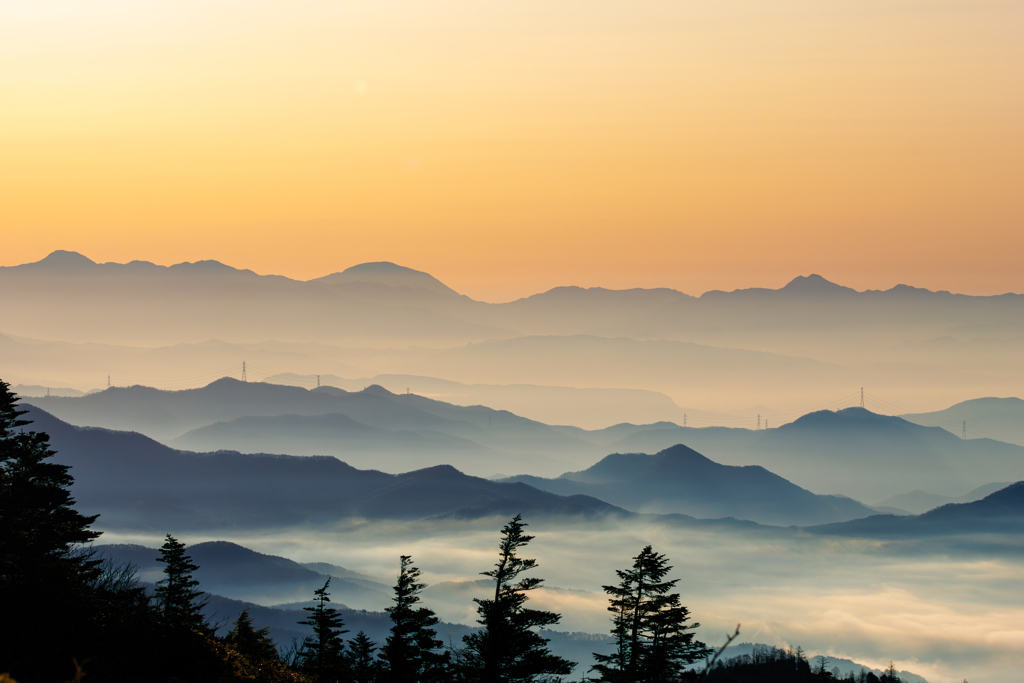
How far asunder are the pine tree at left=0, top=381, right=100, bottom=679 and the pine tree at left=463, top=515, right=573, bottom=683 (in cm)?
2584

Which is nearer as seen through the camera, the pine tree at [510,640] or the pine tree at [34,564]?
the pine tree at [34,564]

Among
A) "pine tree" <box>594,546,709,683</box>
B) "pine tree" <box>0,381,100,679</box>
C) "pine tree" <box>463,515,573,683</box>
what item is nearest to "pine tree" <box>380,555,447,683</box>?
"pine tree" <box>594,546,709,683</box>

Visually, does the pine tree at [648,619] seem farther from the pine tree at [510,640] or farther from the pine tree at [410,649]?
the pine tree at [410,649]

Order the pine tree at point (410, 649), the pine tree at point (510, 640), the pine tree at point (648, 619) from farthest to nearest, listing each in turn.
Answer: the pine tree at point (410, 649) < the pine tree at point (648, 619) < the pine tree at point (510, 640)

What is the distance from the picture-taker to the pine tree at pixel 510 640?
6150cm

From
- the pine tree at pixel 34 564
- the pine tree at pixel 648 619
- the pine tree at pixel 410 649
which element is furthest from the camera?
the pine tree at pixel 410 649

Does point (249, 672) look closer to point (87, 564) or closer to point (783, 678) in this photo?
point (87, 564)

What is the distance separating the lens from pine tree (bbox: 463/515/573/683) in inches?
2421

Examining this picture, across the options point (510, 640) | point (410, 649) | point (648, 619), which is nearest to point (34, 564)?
point (510, 640)

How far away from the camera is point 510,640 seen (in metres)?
61.8

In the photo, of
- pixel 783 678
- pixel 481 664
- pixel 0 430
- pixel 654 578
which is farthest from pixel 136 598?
pixel 783 678

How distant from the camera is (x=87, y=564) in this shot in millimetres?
66875

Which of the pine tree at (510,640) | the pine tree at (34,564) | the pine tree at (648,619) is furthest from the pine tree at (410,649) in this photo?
the pine tree at (34,564)

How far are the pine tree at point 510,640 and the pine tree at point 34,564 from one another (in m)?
25.8
